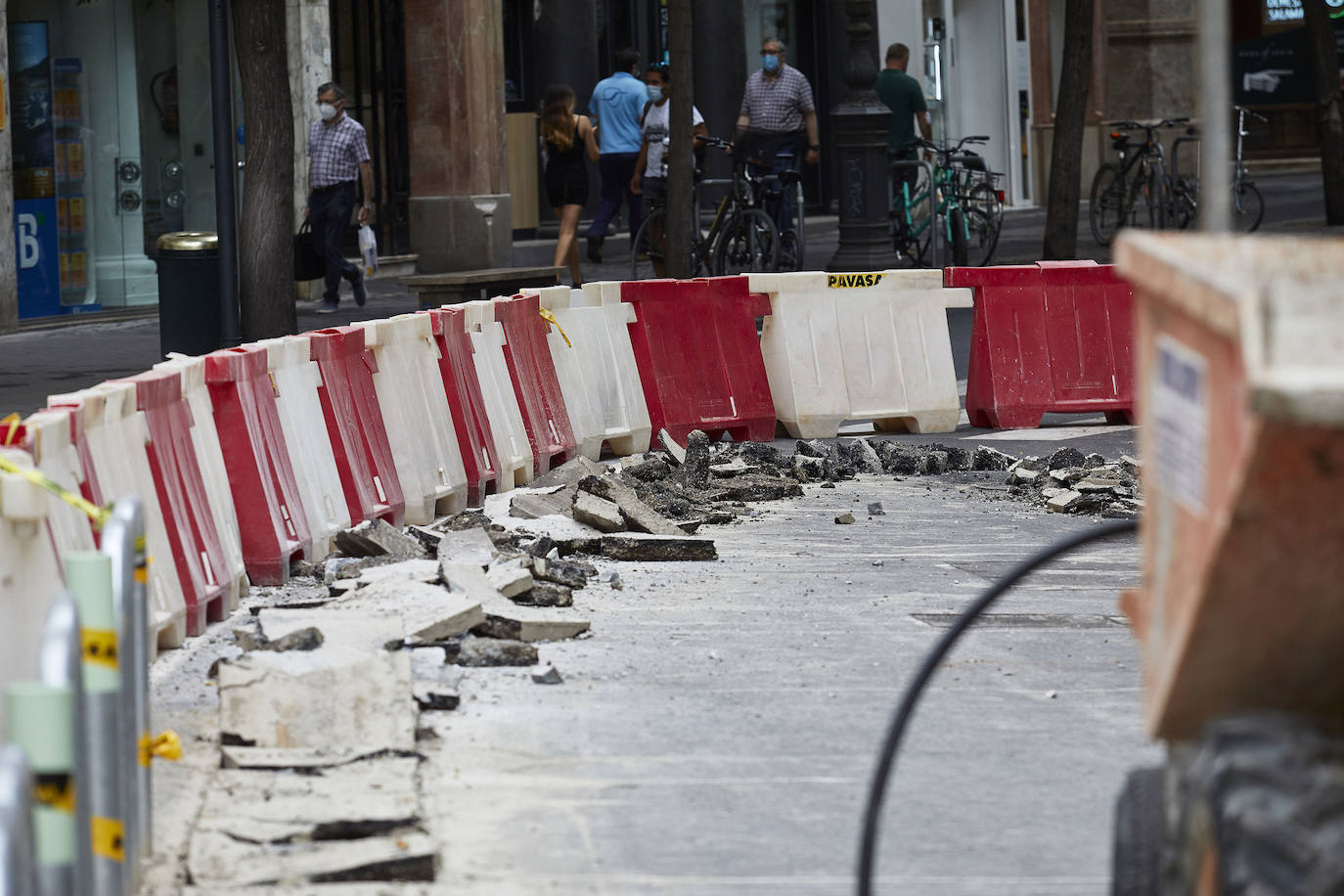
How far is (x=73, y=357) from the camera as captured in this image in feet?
53.1

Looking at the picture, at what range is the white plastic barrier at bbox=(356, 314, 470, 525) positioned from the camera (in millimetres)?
9164

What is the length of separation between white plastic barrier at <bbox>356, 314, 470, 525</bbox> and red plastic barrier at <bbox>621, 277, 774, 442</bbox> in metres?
2.42

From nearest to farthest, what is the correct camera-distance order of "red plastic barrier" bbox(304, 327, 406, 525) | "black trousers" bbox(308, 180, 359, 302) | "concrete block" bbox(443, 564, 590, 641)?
1. "concrete block" bbox(443, 564, 590, 641)
2. "red plastic barrier" bbox(304, 327, 406, 525)
3. "black trousers" bbox(308, 180, 359, 302)

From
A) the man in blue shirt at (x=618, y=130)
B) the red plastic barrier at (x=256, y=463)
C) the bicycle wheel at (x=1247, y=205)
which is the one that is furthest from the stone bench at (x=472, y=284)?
the bicycle wheel at (x=1247, y=205)

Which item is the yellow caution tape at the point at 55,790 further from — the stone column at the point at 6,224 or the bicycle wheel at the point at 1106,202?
the bicycle wheel at the point at 1106,202

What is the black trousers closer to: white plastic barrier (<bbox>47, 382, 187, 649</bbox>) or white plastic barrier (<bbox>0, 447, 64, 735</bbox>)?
white plastic barrier (<bbox>47, 382, 187, 649</bbox>)

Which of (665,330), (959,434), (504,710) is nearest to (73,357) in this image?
(665,330)

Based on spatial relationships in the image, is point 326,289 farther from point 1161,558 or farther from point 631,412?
point 1161,558

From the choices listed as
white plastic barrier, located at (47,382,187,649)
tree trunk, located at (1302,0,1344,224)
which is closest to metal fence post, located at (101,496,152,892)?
white plastic barrier, located at (47,382,187,649)

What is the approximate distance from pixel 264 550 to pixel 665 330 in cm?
475

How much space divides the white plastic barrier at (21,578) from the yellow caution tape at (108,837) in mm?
919

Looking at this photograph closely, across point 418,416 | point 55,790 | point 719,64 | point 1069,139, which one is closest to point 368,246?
point 1069,139

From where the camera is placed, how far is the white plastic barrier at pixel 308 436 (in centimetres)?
815

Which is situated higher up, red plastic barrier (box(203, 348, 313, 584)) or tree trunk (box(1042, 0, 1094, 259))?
tree trunk (box(1042, 0, 1094, 259))
